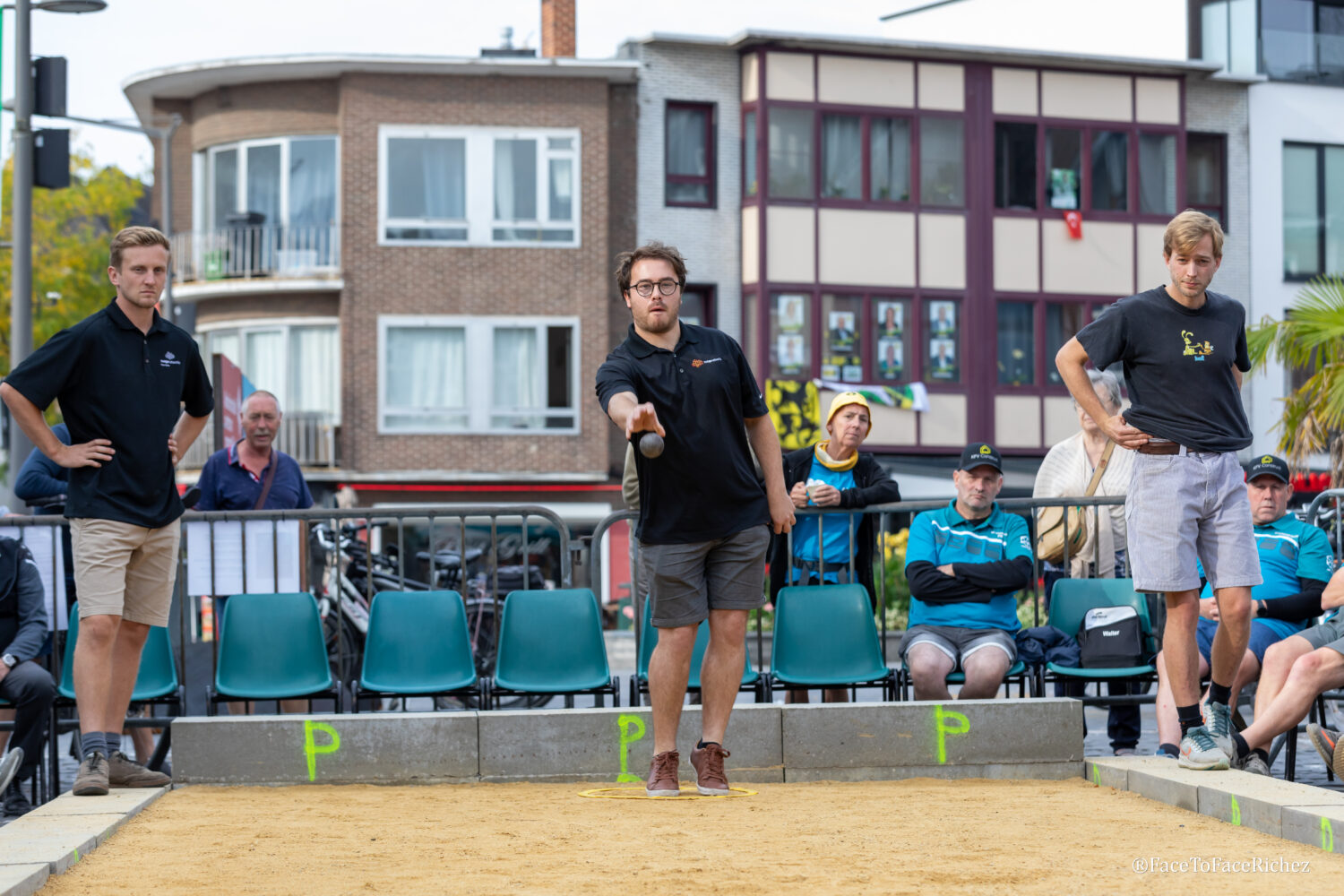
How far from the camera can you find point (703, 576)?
6.84 m

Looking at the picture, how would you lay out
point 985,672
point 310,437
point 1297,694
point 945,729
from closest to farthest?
1. point 1297,694
2. point 945,729
3. point 985,672
4. point 310,437

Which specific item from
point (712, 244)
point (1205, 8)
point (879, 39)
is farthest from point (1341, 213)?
point (712, 244)

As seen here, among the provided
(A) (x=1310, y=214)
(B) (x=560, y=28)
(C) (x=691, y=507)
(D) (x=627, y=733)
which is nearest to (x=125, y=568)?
(D) (x=627, y=733)

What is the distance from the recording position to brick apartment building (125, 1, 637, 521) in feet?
95.8

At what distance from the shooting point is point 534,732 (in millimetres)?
7383

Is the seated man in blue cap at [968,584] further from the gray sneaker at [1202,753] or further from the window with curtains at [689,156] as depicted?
the window with curtains at [689,156]

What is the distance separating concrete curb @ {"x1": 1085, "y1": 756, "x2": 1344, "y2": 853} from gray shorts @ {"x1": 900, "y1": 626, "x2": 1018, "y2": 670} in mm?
1117

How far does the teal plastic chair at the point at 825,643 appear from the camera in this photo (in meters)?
8.45

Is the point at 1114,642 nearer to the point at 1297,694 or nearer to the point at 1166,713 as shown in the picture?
the point at 1166,713

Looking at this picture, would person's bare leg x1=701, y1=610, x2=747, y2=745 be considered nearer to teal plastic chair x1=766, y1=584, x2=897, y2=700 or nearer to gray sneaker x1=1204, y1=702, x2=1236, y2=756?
teal plastic chair x1=766, y1=584, x2=897, y2=700

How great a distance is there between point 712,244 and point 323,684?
22317 mm

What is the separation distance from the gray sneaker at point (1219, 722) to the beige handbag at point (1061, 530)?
2547 mm

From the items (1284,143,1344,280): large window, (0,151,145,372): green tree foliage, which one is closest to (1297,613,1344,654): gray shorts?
(1284,143,1344,280): large window

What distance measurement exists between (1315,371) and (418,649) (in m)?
10.5
